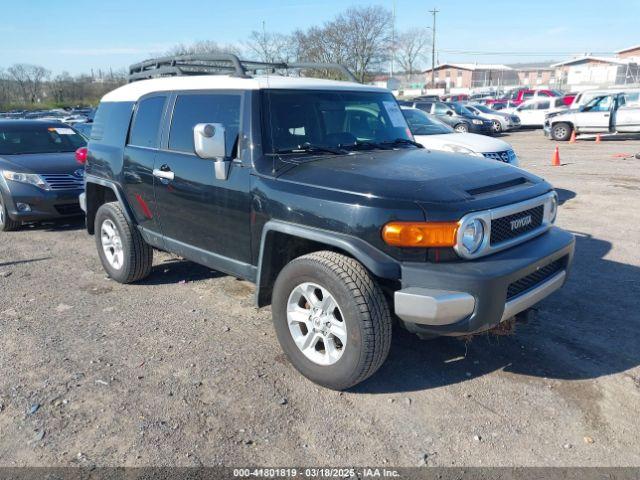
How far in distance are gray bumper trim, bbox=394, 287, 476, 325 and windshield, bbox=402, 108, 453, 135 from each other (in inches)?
301

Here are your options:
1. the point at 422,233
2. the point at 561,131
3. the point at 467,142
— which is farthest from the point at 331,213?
the point at 561,131

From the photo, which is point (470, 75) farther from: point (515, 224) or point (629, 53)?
point (515, 224)

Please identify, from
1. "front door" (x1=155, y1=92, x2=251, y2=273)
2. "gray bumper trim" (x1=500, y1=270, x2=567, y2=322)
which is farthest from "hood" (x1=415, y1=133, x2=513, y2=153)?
"front door" (x1=155, y1=92, x2=251, y2=273)

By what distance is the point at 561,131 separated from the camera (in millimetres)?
20516

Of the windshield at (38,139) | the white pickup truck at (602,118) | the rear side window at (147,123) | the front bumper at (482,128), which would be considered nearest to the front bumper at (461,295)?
the rear side window at (147,123)

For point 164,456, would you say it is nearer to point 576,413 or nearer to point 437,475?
point 437,475

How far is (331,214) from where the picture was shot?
10.4 ft

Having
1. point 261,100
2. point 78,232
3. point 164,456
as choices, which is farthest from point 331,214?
point 78,232

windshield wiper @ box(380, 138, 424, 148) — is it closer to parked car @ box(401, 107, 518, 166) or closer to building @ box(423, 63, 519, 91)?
parked car @ box(401, 107, 518, 166)

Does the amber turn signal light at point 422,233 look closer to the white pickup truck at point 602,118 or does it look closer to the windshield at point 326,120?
the windshield at point 326,120

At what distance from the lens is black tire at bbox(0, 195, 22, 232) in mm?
7643

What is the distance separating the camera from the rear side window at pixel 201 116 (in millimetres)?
3932

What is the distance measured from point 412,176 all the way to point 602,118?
19.3 meters

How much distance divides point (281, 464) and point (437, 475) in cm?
81
